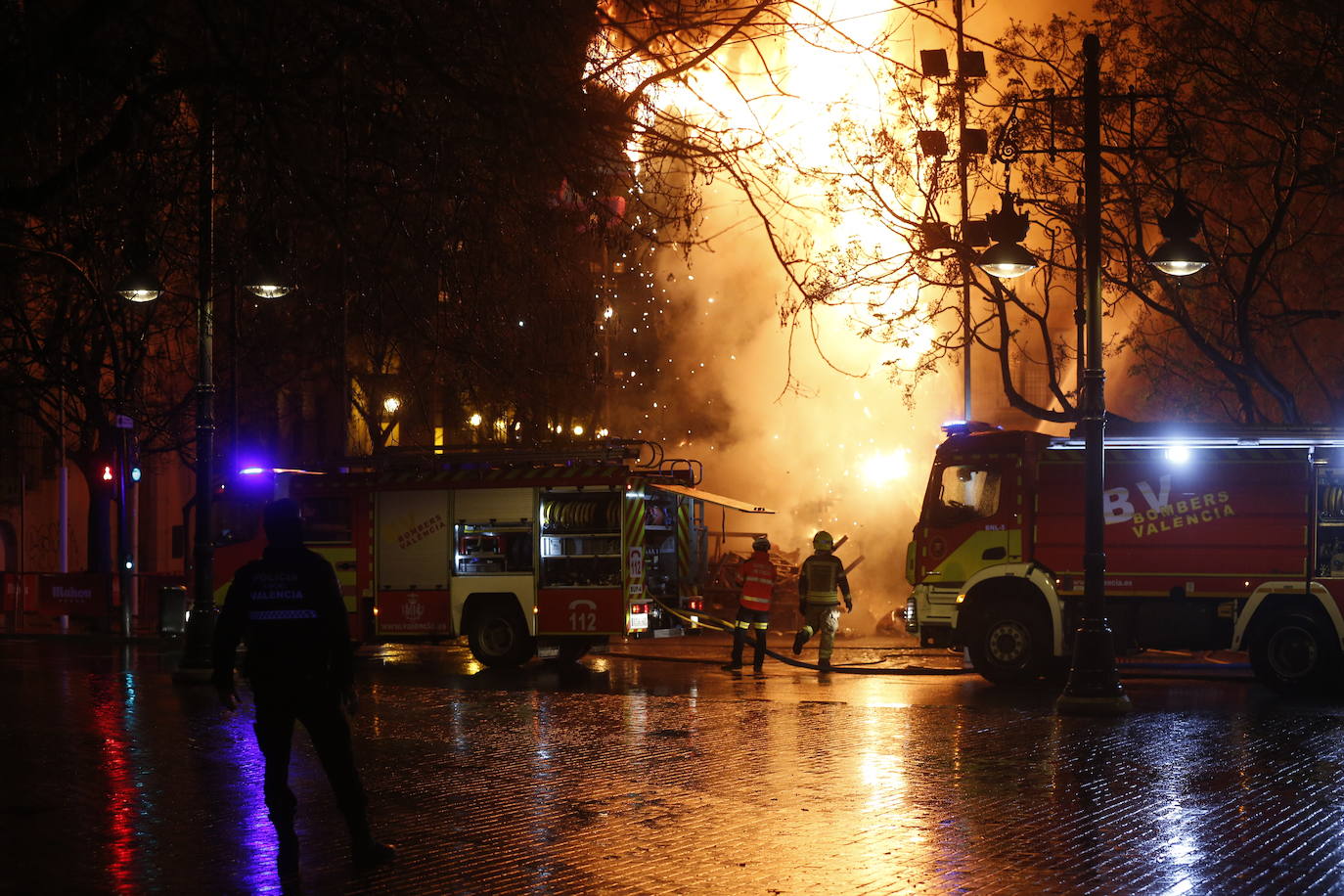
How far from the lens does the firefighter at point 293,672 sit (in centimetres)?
704

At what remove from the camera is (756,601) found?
727 inches

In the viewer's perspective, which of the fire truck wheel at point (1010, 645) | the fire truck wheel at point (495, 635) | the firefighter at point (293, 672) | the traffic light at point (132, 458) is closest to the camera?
the firefighter at point (293, 672)

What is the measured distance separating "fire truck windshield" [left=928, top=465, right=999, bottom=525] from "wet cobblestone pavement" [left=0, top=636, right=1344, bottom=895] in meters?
2.51

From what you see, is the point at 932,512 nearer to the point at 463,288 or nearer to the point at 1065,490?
the point at 1065,490

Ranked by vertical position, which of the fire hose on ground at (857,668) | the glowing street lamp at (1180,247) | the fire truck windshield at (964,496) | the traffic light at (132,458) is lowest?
the fire hose on ground at (857,668)

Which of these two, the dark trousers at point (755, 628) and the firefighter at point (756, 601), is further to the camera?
the dark trousers at point (755, 628)

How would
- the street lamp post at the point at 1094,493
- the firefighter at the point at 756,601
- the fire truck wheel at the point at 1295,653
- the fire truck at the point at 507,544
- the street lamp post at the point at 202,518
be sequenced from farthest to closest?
the fire truck at the point at 507,544 < the firefighter at the point at 756,601 < the fire truck wheel at the point at 1295,653 < the street lamp post at the point at 202,518 < the street lamp post at the point at 1094,493

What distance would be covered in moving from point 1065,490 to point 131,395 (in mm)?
17628

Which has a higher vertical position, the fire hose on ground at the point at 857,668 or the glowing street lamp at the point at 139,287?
the glowing street lamp at the point at 139,287

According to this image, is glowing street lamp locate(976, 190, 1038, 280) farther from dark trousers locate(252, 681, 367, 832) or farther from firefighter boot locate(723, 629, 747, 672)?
dark trousers locate(252, 681, 367, 832)

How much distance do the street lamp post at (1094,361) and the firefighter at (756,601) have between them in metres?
5.24

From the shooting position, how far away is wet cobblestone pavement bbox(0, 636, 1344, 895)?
7098 millimetres

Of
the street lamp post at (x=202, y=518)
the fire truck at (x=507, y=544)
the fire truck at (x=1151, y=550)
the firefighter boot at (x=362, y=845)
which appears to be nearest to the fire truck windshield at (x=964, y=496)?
the fire truck at (x=1151, y=550)

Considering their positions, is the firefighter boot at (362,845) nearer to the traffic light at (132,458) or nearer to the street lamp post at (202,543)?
the street lamp post at (202,543)
